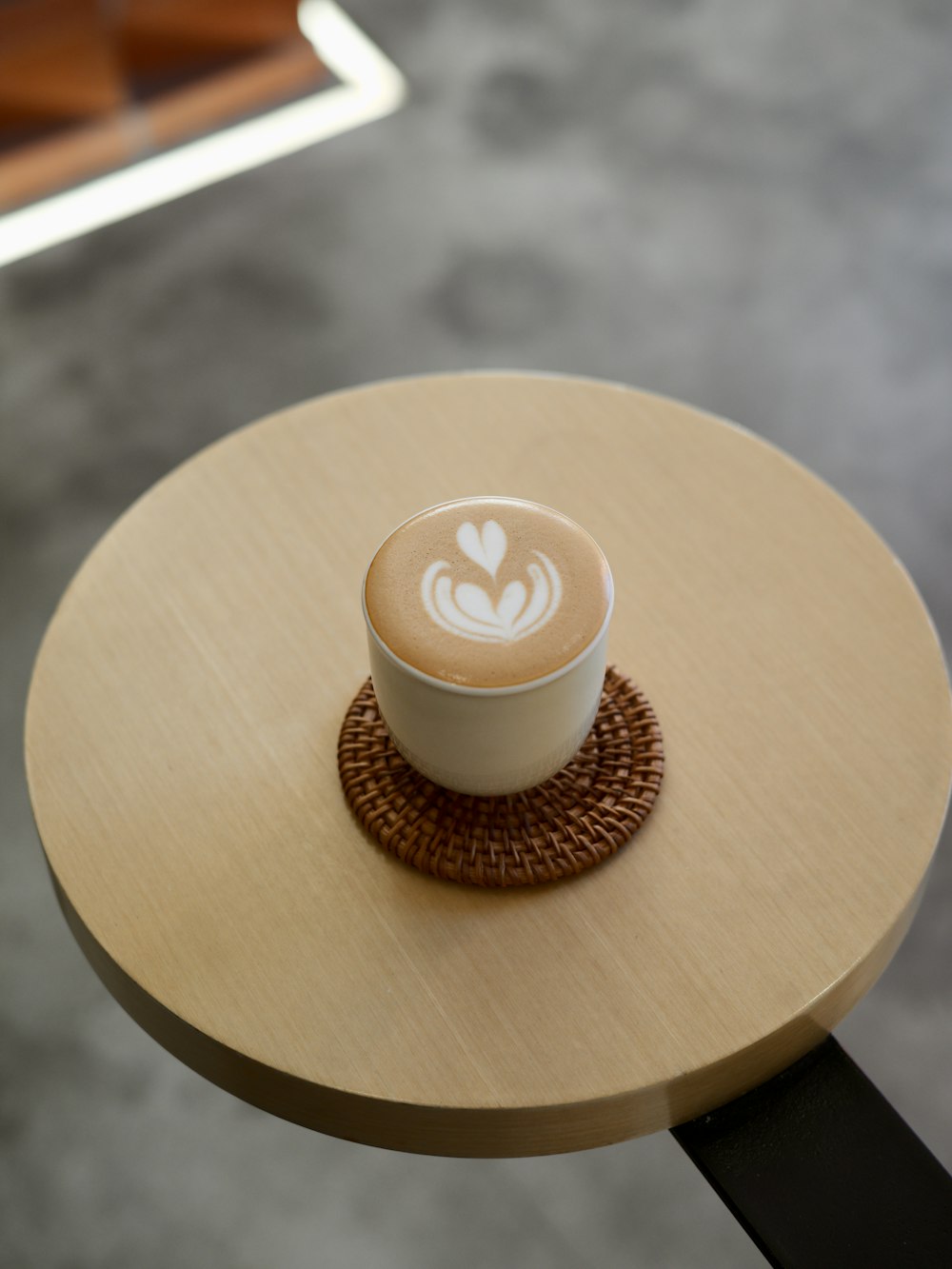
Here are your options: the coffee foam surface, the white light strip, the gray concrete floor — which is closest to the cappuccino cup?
the coffee foam surface

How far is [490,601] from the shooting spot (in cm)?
84

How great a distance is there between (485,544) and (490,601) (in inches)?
1.9

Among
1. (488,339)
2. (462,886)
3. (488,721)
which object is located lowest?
(488,339)

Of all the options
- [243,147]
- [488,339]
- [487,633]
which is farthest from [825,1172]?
[243,147]

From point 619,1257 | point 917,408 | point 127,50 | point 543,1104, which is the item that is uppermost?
point 127,50

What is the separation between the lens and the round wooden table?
2.88 ft

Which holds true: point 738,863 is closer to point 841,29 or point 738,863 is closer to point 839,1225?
point 839,1225

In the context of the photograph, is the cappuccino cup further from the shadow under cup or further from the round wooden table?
the round wooden table

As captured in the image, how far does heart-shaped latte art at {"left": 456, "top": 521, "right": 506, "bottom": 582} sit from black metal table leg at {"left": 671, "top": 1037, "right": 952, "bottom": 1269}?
0.42 m

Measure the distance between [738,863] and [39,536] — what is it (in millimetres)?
1329

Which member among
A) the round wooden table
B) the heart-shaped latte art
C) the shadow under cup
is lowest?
the round wooden table

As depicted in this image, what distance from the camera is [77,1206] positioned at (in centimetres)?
141

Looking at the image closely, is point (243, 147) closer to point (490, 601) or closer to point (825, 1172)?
point (490, 601)

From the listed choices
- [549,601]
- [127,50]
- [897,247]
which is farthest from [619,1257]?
[127,50]
